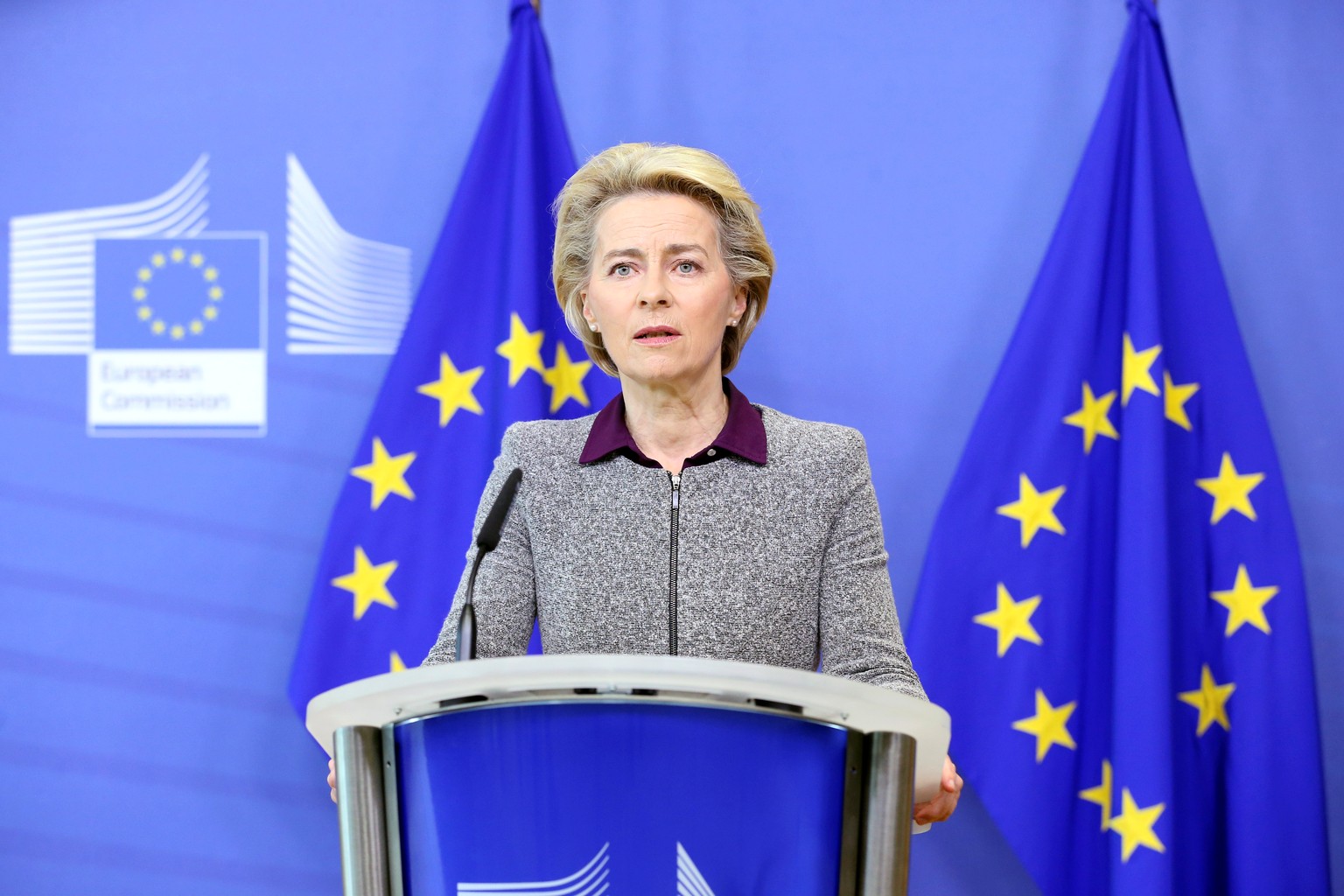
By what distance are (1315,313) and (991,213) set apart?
2.19 ft

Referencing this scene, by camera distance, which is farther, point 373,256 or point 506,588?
point 373,256

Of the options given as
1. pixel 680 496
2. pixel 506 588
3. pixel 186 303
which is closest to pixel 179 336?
pixel 186 303

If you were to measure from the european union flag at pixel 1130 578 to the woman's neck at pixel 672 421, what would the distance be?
33.2 inches

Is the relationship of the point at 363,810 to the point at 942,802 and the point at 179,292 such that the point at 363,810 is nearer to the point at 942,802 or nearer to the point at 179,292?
the point at 942,802

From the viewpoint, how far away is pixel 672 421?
4.60ft

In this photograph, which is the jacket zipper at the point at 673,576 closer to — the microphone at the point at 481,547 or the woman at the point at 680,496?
the woman at the point at 680,496

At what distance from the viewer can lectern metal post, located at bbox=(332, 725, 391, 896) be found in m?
0.82

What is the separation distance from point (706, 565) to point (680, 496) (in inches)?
3.5

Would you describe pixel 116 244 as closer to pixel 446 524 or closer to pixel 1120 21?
pixel 446 524

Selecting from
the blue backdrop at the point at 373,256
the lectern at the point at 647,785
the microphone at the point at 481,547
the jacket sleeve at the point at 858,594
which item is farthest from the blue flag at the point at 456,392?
the lectern at the point at 647,785

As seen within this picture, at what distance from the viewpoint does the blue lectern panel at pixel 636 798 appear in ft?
2.57

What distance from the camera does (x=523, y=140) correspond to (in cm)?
221

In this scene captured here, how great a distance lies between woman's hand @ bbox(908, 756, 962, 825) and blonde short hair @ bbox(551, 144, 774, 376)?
65 cm

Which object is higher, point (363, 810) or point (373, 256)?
point (373, 256)
